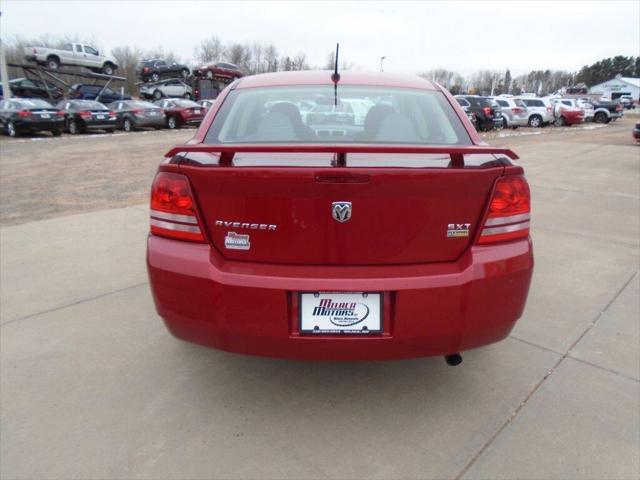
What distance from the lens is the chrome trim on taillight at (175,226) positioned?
6.97 ft

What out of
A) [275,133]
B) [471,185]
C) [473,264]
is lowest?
[473,264]

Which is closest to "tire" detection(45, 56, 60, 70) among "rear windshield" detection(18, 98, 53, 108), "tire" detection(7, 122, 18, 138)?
"rear windshield" detection(18, 98, 53, 108)

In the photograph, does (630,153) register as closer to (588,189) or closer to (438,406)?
(588,189)

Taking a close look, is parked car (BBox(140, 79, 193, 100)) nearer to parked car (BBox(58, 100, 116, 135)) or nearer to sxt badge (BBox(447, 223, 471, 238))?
parked car (BBox(58, 100, 116, 135))

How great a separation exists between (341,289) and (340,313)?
4.6 inches

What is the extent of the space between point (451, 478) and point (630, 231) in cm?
500

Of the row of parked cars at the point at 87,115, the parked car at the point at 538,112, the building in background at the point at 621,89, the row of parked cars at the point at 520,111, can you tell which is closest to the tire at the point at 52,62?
the row of parked cars at the point at 87,115

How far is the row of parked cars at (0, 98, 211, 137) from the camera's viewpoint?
691 inches

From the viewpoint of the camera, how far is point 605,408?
8.03 ft

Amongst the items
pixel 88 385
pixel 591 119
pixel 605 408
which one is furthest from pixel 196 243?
pixel 591 119

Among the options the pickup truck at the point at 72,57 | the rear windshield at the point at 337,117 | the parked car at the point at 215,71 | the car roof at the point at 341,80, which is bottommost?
the rear windshield at the point at 337,117

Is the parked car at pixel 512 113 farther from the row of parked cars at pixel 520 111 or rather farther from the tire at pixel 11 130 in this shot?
the tire at pixel 11 130

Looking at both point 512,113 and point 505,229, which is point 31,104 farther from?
point 512,113

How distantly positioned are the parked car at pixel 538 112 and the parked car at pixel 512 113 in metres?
0.56
